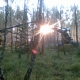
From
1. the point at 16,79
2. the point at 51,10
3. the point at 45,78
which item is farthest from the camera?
the point at 51,10

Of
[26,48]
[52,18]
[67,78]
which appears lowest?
[67,78]

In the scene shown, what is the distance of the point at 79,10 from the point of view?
49.4 m

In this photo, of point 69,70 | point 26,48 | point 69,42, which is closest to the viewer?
point 69,70

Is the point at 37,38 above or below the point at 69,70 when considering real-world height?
above

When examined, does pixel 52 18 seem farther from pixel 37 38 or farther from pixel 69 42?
pixel 37 38

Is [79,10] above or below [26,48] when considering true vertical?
above

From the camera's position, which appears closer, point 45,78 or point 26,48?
point 45,78

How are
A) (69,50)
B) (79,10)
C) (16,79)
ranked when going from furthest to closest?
(79,10)
(69,50)
(16,79)

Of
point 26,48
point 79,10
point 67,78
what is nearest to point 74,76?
point 67,78

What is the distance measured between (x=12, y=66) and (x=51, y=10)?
134ft

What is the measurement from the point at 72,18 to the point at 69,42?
23438 millimetres

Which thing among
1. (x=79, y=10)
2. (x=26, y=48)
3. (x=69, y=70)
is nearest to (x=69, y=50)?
(x=26, y=48)

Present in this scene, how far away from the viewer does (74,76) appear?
1236 cm

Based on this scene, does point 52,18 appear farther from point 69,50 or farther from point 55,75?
point 55,75
